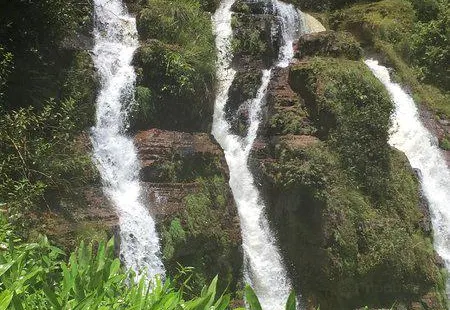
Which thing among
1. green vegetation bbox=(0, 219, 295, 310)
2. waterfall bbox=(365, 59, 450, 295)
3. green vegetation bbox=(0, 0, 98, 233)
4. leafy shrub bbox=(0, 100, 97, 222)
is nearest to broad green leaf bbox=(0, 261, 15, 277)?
green vegetation bbox=(0, 219, 295, 310)

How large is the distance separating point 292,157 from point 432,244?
515cm

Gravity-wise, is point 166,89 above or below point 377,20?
below

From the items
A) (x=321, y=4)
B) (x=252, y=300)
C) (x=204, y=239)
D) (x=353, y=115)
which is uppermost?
(x=252, y=300)

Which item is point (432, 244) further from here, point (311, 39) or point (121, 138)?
point (121, 138)

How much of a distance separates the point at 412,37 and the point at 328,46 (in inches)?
324

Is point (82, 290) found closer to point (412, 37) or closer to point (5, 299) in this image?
point (5, 299)

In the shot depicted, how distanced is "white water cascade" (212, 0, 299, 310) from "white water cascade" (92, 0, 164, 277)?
3273 mm

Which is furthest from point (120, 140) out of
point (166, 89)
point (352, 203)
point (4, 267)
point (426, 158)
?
point (426, 158)

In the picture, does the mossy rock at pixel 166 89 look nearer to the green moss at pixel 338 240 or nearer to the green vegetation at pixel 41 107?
the green vegetation at pixel 41 107

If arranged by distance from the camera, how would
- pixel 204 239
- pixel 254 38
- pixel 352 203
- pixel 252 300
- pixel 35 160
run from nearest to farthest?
pixel 252 300
pixel 35 160
pixel 204 239
pixel 352 203
pixel 254 38

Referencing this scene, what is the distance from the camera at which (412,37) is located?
22.0 m

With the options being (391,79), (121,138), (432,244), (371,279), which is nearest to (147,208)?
(121,138)

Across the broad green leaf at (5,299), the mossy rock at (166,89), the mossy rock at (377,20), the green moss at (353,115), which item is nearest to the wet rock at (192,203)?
the mossy rock at (166,89)

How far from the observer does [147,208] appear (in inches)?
410
